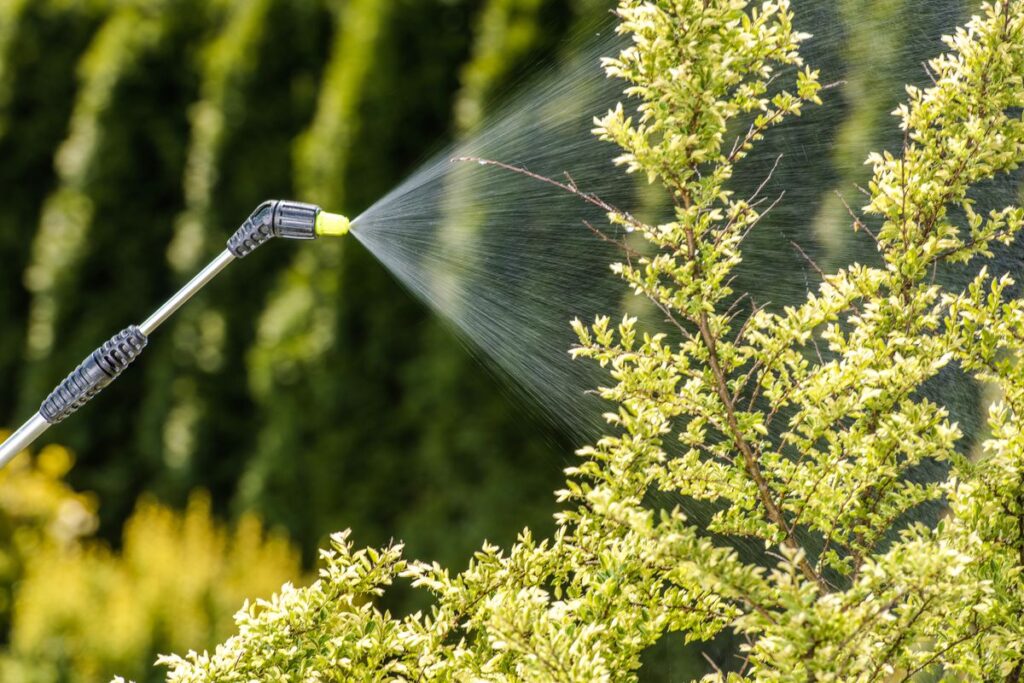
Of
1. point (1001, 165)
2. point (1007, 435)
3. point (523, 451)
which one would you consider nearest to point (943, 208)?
point (1001, 165)

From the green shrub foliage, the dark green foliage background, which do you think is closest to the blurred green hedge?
the dark green foliage background

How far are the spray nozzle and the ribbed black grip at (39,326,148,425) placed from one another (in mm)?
238

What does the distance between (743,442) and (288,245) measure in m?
4.53

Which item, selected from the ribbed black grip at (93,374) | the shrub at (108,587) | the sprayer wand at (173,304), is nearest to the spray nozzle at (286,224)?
the sprayer wand at (173,304)

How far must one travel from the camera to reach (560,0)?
4961mm

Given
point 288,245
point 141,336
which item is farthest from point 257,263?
point 141,336

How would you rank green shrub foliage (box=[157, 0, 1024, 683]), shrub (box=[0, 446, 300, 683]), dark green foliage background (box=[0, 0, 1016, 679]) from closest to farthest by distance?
1. green shrub foliage (box=[157, 0, 1024, 683])
2. shrub (box=[0, 446, 300, 683])
3. dark green foliage background (box=[0, 0, 1016, 679])

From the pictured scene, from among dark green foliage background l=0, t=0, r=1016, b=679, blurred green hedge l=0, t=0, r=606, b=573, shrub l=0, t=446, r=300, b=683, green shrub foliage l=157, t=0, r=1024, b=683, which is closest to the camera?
green shrub foliage l=157, t=0, r=1024, b=683

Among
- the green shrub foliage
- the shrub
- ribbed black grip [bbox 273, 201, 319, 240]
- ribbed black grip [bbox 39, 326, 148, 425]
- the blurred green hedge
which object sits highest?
the blurred green hedge

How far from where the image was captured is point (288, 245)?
6223 millimetres

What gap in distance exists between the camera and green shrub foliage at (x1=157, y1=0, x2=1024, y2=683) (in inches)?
76.0

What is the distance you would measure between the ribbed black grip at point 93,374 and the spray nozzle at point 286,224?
0.24 meters

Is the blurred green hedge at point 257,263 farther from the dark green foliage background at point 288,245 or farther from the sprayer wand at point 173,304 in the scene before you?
the sprayer wand at point 173,304

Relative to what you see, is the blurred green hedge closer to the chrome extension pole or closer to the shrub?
the shrub
